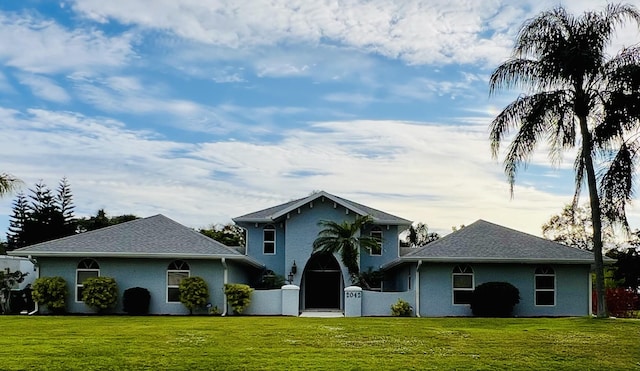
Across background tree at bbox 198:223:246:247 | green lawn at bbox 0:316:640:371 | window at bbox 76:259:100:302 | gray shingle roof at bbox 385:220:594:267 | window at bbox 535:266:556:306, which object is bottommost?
green lawn at bbox 0:316:640:371

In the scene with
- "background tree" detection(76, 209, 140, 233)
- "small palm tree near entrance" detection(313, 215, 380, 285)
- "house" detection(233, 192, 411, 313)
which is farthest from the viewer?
"background tree" detection(76, 209, 140, 233)

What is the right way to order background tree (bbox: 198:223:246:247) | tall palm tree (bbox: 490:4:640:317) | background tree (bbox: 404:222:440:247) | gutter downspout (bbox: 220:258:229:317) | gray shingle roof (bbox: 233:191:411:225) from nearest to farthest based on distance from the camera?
1. tall palm tree (bbox: 490:4:640:317)
2. gutter downspout (bbox: 220:258:229:317)
3. gray shingle roof (bbox: 233:191:411:225)
4. background tree (bbox: 198:223:246:247)
5. background tree (bbox: 404:222:440:247)

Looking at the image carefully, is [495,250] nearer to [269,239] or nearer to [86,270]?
[269,239]

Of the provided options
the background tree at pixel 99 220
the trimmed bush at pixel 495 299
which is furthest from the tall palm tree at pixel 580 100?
the background tree at pixel 99 220

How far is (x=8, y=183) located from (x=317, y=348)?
14.0 metres

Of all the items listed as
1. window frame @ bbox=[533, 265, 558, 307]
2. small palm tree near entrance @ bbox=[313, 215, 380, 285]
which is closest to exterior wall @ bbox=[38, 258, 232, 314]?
small palm tree near entrance @ bbox=[313, 215, 380, 285]

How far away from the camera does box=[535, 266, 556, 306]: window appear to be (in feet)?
92.4

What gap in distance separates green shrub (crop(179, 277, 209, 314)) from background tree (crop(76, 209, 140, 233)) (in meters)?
30.6

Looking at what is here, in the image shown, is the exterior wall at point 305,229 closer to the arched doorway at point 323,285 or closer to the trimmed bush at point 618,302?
the arched doorway at point 323,285

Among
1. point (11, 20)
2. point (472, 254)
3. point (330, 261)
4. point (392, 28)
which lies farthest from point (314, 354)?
point (330, 261)

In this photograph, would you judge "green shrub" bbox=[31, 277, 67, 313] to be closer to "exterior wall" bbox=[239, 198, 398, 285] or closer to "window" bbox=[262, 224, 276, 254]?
"window" bbox=[262, 224, 276, 254]

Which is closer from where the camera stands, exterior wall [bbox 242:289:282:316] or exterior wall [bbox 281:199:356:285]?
exterior wall [bbox 242:289:282:316]

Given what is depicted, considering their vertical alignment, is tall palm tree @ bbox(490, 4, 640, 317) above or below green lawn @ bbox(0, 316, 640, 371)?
above

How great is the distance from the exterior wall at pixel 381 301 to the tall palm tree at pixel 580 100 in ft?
26.4
